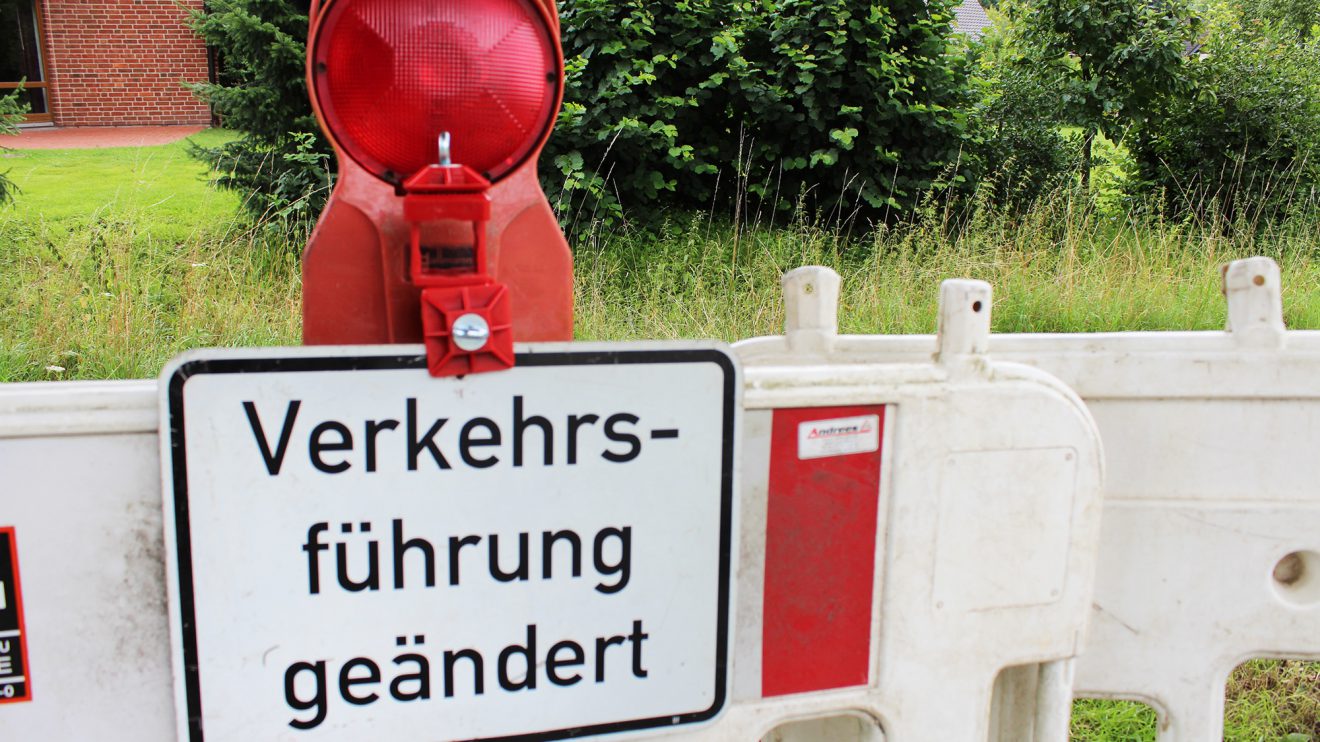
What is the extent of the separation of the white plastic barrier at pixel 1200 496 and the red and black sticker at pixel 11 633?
1.28 meters

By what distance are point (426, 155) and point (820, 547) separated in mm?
783

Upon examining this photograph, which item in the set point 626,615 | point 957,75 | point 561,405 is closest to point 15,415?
point 561,405

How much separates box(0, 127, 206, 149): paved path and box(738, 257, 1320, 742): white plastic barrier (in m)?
14.5

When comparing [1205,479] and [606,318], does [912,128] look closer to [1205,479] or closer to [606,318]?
[606,318]

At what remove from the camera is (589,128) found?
266 inches

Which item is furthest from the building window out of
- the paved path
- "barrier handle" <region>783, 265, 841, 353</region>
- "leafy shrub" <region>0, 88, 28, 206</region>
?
"barrier handle" <region>783, 265, 841, 353</region>

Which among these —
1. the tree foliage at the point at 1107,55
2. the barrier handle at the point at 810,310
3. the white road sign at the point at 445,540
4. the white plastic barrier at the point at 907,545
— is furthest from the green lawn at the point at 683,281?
the white road sign at the point at 445,540

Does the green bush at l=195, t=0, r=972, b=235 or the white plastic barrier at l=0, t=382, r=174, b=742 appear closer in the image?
the white plastic barrier at l=0, t=382, r=174, b=742

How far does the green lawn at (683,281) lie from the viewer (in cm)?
492

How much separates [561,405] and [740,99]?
633 centimetres

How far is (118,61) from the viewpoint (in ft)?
56.1

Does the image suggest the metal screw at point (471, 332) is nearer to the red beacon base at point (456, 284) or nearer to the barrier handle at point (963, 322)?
the red beacon base at point (456, 284)

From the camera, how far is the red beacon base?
124cm

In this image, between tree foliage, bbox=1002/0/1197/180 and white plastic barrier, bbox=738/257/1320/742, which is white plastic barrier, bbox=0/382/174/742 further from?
tree foliage, bbox=1002/0/1197/180
